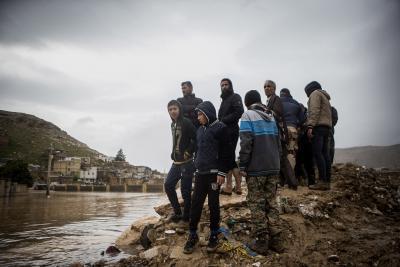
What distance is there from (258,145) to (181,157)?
4.73ft

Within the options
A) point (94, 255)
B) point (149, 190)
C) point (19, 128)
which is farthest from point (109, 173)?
point (94, 255)

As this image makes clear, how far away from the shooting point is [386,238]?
3.52 metres

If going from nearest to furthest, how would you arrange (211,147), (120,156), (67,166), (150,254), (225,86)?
(211,147)
(150,254)
(225,86)
(67,166)
(120,156)

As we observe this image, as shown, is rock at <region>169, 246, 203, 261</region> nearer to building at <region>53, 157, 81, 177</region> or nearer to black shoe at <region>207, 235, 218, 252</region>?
black shoe at <region>207, 235, 218, 252</region>

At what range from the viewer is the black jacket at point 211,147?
11.1 ft

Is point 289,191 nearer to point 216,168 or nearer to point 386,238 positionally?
point 386,238

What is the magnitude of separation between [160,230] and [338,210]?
3534 mm

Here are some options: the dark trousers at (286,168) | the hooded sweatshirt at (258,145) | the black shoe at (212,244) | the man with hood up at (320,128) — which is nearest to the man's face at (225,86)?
the hooded sweatshirt at (258,145)

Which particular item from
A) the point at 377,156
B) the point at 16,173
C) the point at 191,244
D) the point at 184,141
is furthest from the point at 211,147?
the point at 16,173

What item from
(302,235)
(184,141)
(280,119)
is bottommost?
(302,235)

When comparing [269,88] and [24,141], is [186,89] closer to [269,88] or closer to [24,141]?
[269,88]

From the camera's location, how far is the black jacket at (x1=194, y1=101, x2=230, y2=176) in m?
3.39

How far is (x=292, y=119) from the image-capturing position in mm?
5719

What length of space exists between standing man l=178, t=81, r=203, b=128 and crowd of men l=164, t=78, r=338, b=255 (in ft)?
0.07
